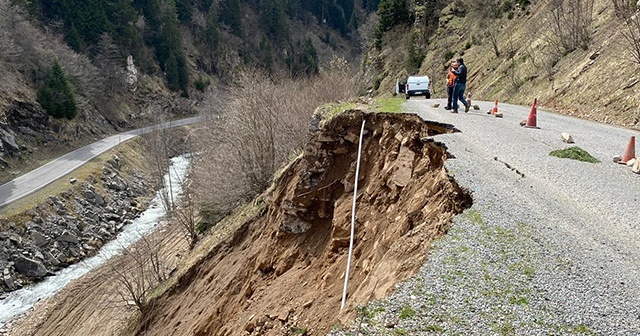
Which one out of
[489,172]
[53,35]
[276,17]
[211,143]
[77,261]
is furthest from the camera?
[276,17]

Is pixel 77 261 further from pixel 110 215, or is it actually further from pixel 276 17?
pixel 276 17

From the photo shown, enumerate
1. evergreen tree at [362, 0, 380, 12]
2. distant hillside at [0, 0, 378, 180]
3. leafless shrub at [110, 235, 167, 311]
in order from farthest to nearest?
evergreen tree at [362, 0, 380, 12] < distant hillside at [0, 0, 378, 180] < leafless shrub at [110, 235, 167, 311]

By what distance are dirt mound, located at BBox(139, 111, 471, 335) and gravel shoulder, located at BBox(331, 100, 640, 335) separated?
1.61 feet

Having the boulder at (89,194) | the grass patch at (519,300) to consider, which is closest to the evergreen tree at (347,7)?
the boulder at (89,194)

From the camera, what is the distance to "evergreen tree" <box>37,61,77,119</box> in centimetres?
4112

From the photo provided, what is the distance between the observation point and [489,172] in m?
8.04

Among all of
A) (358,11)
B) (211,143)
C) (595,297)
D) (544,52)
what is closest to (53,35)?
(211,143)

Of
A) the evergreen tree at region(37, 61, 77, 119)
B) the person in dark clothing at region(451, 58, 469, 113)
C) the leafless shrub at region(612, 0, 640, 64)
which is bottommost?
the evergreen tree at region(37, 61, 77, 119)

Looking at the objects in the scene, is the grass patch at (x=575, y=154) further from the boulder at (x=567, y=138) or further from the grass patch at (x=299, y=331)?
the grass patch at (x=299, y=331)

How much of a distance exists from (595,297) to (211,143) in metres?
27.8

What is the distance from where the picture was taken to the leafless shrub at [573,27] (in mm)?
20500

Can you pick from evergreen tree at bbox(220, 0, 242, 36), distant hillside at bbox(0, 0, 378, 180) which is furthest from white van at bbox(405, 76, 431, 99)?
evergreen tree at bbox(220, 0, 242, 36)

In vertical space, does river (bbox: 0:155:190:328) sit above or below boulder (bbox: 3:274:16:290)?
below

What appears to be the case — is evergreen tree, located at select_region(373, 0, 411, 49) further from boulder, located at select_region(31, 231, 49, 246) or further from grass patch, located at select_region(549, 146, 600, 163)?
grass patch, located at select_region(549, 146, 600, 163)
